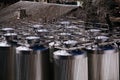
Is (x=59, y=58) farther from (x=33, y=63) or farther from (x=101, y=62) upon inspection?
(x=101, y=62)

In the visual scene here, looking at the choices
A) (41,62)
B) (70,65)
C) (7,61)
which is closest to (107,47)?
(70,65)

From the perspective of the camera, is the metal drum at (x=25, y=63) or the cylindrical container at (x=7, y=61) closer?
the metal drum at (x=25, y=63)

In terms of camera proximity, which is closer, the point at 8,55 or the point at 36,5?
the point at 8,55

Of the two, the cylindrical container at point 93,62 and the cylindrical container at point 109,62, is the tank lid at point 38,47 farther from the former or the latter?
the cylindrical container at point 109,62

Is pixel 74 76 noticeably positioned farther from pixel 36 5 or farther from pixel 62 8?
pixel 36 5

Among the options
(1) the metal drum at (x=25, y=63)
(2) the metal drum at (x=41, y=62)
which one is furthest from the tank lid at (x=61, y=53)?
(1) the metal drum at (x=25, y=63)

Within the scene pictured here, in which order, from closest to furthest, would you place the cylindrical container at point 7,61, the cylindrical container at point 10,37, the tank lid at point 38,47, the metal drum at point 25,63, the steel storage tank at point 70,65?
the steel storage tank at point 70,65, the metal drum at point 25,63, the tank lid at point 38,47, the cylindrical container at point 7,61, the cylindrical container at point 10,37

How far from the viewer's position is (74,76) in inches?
149

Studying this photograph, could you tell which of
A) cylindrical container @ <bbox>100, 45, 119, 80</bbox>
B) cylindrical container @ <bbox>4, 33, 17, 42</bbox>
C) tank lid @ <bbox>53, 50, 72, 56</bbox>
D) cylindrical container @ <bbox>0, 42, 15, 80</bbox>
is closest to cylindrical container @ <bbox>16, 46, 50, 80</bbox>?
tank lid @ <bbox>53, 50, 72, 56</bbox>

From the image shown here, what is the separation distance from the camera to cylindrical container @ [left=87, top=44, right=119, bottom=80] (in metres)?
4.17

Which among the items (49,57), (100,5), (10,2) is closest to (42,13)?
(100,5)

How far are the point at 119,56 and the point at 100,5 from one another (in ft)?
14.1

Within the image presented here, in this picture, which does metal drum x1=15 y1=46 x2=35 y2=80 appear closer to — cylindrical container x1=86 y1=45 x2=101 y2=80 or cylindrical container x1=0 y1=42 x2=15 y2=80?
cylindrical container x1=0 y1=42 x2=15 y2=80

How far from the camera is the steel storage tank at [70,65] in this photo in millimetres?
3760
